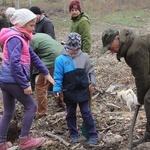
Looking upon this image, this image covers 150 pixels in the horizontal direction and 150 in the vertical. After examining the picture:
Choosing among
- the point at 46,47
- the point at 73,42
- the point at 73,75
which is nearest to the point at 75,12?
the point at 46,47

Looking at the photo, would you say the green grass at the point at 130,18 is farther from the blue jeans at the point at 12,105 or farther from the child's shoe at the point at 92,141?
the blue jeans at the point at 12,105

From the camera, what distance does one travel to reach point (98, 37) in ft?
55.6

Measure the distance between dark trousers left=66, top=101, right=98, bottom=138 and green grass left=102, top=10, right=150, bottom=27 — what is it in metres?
16.0

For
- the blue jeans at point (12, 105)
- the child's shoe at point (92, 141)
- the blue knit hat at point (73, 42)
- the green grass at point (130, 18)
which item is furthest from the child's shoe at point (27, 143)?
the green grass at point (130, 18)

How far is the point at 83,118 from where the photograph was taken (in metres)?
5.33

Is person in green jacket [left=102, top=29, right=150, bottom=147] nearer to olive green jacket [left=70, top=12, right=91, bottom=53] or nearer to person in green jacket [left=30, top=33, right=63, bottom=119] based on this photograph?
person in green jacket [left=30, top=33, right=63, bottom=119]

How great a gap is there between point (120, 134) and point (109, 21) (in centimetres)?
1823

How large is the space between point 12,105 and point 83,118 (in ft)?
3.89

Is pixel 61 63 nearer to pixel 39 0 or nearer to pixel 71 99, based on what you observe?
pixel 71 99

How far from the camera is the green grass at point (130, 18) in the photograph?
2191 cm

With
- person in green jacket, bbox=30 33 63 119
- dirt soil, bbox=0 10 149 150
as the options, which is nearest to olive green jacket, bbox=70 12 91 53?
person in green jacket, bbox=30 33 63 119

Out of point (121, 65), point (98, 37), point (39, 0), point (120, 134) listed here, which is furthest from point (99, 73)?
point (39, 0)

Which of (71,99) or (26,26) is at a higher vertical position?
(26,26)

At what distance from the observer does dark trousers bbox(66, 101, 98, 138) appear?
5285 millimetres
